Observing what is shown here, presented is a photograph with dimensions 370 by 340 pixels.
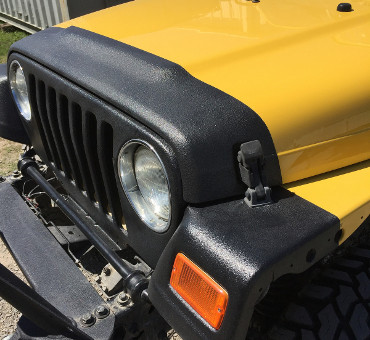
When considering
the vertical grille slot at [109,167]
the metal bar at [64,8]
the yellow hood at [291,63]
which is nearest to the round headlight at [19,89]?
the yellow hood at [291,63]

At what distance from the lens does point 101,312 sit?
5.52 ft

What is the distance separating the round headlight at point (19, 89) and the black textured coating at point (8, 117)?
75 mm

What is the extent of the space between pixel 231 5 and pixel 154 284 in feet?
4.34

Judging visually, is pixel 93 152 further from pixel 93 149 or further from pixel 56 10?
pixel 56 10

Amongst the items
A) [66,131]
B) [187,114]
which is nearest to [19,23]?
[66,131]

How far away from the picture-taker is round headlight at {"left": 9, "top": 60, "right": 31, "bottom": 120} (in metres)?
2.32

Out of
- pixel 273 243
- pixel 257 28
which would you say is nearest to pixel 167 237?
pixel 273 243

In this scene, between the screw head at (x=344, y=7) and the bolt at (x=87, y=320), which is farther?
the screw head at (x=344, y=7)

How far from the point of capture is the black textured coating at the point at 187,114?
1.40 meters

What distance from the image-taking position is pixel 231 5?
229cm

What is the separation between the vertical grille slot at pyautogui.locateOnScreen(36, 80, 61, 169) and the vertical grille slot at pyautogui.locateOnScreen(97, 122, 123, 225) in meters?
0.54

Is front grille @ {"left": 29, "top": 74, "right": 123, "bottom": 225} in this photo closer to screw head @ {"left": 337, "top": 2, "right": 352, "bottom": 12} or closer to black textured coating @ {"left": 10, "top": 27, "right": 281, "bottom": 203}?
black textured coating @ {"left": 10, "top": 27, "right": 281, "bottom": 203}

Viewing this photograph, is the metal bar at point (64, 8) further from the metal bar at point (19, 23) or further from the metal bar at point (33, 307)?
the metal bar at point (33, 307)

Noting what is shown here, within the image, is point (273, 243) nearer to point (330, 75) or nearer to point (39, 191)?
point (330, 75)
